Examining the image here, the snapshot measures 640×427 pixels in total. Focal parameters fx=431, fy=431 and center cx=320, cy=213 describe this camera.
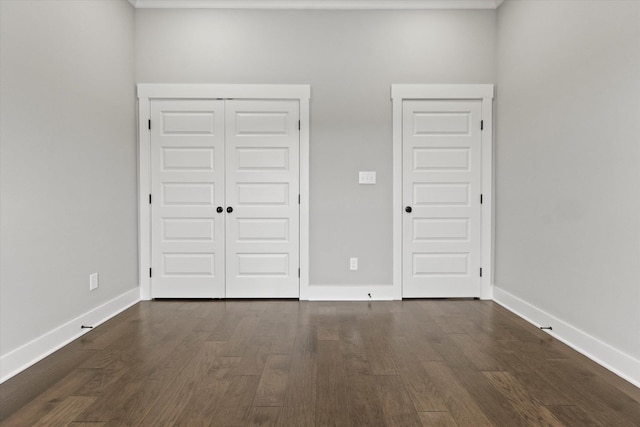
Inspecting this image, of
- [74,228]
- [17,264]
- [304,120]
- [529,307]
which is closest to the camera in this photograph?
[17,264]

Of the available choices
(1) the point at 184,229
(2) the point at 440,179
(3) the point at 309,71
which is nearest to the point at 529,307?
(2) the point at 440,179

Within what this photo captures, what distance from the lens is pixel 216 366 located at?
9.04 feet

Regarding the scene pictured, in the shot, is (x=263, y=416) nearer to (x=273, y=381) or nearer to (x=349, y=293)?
(x=273, y=381)

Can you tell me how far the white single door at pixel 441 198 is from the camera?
178 inches

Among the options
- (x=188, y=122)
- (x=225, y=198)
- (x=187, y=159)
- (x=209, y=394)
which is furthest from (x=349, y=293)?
(x=188, y=122)

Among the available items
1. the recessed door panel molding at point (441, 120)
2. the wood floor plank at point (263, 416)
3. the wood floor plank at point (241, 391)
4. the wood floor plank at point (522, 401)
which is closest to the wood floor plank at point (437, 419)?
the wood floor plank at point (522, 401)

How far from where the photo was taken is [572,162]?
10.6 ft

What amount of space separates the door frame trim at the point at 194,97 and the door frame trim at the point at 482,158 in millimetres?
925

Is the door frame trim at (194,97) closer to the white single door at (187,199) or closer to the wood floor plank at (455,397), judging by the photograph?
the white single door at (187,199)

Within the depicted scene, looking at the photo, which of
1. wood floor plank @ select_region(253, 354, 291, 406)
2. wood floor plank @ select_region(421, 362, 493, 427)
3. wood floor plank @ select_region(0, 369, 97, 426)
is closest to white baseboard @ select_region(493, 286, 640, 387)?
Result: wood floor plank @ select_region(421, 362, 493, 427)

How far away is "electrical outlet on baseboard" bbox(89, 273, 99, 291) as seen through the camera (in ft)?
11.8

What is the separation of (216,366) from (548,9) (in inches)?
148

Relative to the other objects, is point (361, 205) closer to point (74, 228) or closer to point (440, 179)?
point (440, 179)

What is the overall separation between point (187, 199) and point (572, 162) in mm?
3545
